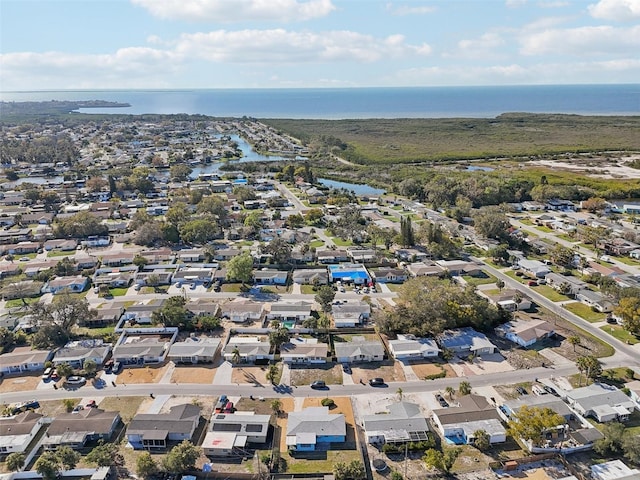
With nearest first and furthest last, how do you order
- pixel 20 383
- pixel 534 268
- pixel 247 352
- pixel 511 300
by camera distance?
pixel 20 383, pixel 247 352, pixel 511 300, pixel 534 268

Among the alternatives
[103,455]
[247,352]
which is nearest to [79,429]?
[103,455]

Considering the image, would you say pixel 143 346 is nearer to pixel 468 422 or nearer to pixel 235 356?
pixel 235 356

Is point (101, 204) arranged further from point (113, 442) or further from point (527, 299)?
point (527, 299)

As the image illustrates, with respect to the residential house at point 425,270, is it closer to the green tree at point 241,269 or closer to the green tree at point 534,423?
the green tree at point 241,269

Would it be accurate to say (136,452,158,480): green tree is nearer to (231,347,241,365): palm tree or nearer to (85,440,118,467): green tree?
(85,440,118,467): green tree

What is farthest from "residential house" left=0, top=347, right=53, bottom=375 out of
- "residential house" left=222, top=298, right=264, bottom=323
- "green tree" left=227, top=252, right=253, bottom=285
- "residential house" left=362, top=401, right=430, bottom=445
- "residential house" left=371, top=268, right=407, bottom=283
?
"residential house" left=371, top=268, right=407, bottom=283

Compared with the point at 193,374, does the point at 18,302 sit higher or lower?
higher

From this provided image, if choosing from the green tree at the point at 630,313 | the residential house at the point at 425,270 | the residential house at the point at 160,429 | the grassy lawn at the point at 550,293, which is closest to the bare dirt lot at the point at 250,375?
the residential house at the point at 160,429

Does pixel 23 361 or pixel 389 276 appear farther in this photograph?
pixel 389 276
